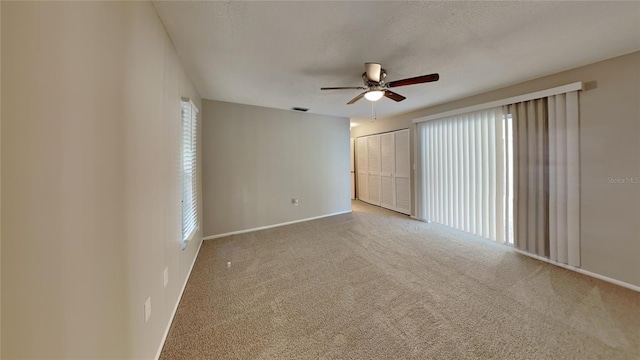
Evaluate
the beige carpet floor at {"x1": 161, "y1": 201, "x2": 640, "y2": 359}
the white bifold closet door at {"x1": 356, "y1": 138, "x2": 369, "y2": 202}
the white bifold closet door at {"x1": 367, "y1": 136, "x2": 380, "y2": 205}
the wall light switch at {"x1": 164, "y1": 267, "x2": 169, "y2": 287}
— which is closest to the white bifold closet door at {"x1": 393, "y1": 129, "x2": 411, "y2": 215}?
the white bifold closet door at {"x1": 367, "y1": 136, "x2": 380, "y2": 205}

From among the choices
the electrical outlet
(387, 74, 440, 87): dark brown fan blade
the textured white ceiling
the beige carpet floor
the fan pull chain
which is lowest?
the beige carpet floor

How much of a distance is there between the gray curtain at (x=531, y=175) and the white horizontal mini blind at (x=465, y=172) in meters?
0.20

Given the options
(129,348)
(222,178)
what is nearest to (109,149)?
(129,348)

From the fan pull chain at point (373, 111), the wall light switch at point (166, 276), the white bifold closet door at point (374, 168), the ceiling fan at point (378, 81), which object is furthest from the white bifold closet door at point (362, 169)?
the wall light switch at point (166, 276)

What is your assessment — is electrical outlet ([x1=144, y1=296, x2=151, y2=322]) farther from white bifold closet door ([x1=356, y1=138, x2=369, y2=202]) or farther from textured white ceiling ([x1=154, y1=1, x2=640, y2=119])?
white bifold closet door ([x1=356, y1=138, x2=369, y2=202])

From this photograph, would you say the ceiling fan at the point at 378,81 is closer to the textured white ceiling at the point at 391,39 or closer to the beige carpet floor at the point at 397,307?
the textured white ceiling at the point at 391,39

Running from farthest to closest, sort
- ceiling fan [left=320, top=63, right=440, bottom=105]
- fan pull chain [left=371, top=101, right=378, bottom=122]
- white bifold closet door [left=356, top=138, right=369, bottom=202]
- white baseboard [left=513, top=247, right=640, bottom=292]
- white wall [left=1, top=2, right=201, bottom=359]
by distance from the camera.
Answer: white bifold closet door [left=356, top=138, right=369, bottom=202]
fan pull chain [left=371, top=101, right=378, bottom=122]
white baseboard [left=513, top=247, right=640, bottom=292]
ceiling fan [left=320, top=63, right=440, bottom=105]
white wall [left=1, top=2, right=201, bottom=359]

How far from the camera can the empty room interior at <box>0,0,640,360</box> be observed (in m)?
0.70

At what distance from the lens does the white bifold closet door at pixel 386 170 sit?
493 cm

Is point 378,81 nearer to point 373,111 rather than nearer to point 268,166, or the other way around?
point 373,111

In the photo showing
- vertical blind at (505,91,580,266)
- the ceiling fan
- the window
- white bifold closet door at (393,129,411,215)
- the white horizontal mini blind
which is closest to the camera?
the ceiling fan

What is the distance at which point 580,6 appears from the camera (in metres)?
1.51

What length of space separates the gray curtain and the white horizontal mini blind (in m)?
0.20

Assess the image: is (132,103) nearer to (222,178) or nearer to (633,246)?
(222,178)
